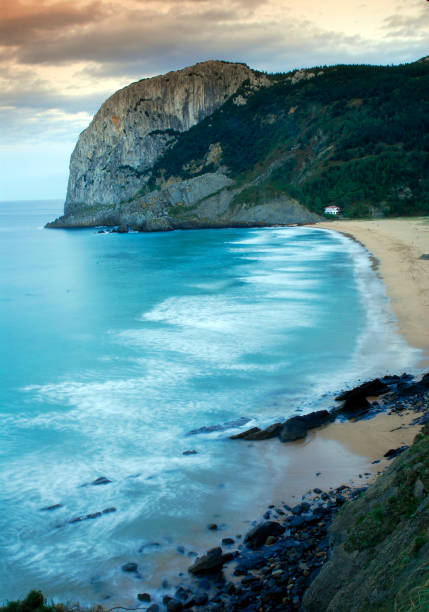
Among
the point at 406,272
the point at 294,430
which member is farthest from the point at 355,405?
the point at 406,272

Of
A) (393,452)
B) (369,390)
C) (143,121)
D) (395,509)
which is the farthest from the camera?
(143,121)

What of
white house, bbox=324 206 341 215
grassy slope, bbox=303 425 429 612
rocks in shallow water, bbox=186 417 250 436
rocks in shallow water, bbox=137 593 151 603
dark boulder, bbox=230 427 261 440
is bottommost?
rocks in shallow water, bbox=137 593 151 603

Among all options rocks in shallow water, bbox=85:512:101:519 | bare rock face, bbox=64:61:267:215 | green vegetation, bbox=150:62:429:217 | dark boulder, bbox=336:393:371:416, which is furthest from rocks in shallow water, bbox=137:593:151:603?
bare rock face, bbox=64:61:267:215

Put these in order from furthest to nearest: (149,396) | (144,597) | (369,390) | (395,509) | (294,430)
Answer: (149,396) < (369,390) < (294,430) < (144,597) < (395,509)

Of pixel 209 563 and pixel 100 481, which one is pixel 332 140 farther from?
pixel 209 563

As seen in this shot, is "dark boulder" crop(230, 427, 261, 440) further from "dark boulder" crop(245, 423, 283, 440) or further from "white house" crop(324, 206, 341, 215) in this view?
"white house" crop(324, 206, 341, 215)

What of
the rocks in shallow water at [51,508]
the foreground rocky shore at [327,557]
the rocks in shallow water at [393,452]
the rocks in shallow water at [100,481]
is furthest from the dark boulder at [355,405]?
the rocks in shallow water at [51,508]

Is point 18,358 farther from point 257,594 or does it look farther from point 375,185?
point 375,185
